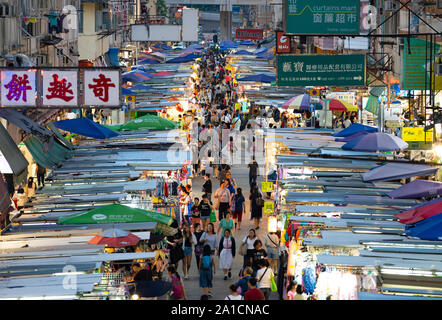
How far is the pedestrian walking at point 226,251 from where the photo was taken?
16.5 meters

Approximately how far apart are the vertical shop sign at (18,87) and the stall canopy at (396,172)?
6855 millimetres

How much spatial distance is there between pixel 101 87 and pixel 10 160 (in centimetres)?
333

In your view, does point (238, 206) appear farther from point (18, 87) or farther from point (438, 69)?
point (18, 87)

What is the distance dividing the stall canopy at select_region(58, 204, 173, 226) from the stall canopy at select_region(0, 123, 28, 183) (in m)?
3.81

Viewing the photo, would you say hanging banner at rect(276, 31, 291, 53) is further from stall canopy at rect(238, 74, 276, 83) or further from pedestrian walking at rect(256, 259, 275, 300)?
pedestrian walking at rect(256, 259, 275, 300)

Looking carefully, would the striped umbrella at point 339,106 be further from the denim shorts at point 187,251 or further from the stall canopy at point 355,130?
the denim shorts at point 187,251

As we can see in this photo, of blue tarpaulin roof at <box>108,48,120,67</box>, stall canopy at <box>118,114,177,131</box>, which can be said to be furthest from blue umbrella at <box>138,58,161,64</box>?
stall canopy at <box>118,114,177,131</box>

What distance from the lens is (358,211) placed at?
15.1 meters

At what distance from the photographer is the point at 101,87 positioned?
53.4 feet

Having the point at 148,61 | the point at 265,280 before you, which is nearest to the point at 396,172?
the point at 265,280

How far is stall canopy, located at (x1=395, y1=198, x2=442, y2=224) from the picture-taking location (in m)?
13.6

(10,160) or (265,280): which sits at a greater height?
(10,160)

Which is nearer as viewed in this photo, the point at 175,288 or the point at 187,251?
the point at 175,288
